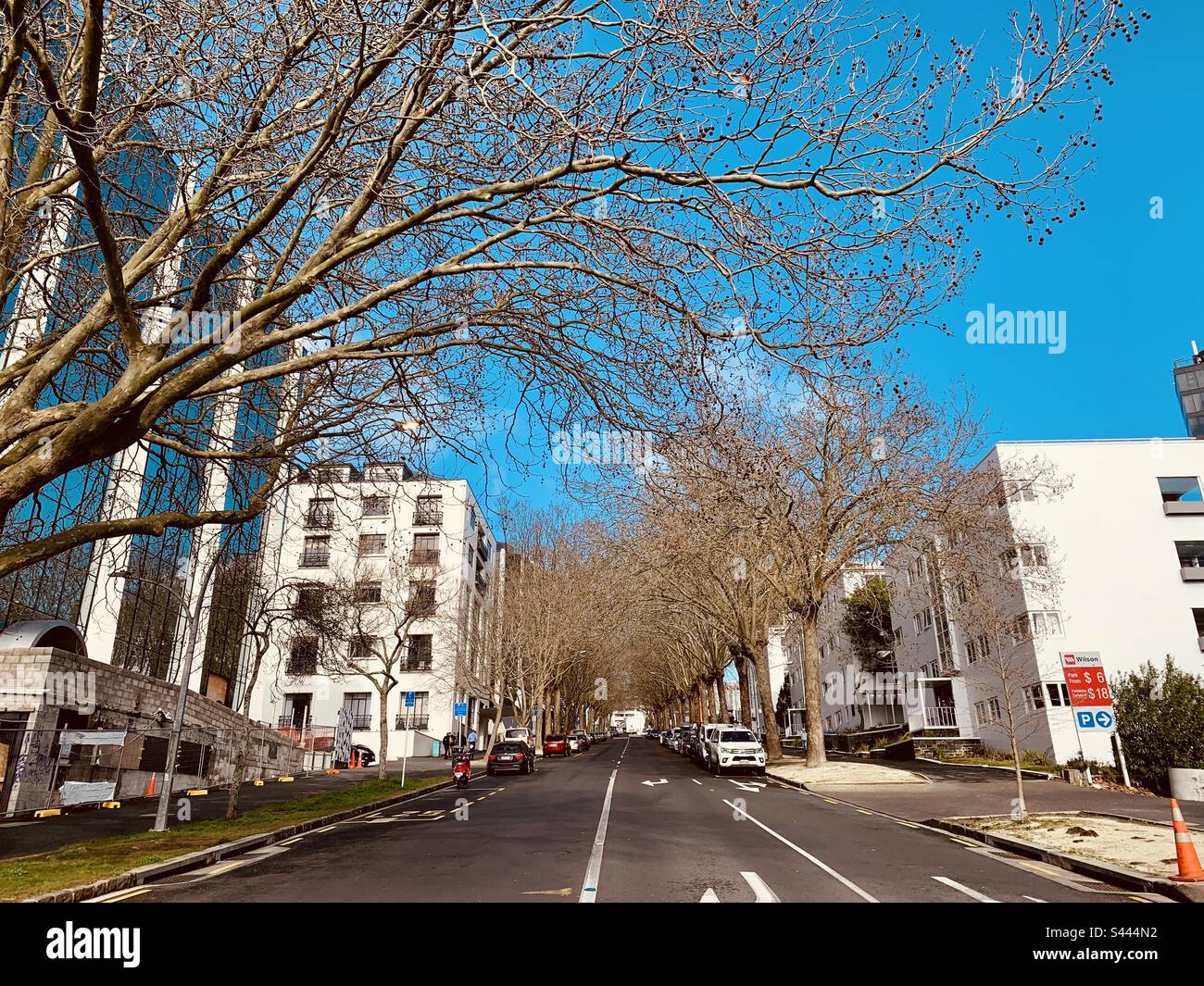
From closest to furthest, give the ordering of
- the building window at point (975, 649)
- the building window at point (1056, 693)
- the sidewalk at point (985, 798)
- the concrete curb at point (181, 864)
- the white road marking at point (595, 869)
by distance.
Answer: the white road marking at point (595, 869), the concrete curb at point (181, 864), the sidewalk at point (985, 798), the building window at point (1056, 693), the building window at point (975, 649)

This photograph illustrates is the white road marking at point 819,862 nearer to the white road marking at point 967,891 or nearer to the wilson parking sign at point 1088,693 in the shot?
the white road marking at point 967,891

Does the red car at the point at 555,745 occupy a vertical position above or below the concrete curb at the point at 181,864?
below

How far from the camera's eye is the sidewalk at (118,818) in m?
13.0

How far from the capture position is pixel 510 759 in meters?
34.2

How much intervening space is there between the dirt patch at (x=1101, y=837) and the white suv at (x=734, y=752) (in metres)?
17.4

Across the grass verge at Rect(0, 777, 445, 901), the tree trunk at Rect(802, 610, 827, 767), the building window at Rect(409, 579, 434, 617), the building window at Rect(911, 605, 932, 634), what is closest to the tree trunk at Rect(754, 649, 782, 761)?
the tree trunk at Rect(802, 610, 827, 767)

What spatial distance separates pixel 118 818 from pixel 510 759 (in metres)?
19.2

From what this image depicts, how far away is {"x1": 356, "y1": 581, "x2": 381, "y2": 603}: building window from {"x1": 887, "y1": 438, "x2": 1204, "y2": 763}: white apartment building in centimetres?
2121

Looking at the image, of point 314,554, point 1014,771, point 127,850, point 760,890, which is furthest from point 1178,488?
point 314,554

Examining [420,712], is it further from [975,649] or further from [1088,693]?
[1088,693]

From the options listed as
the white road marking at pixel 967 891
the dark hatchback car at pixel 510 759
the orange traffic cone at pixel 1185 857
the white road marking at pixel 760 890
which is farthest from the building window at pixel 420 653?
the orange traffic cone at pixel 1185 857

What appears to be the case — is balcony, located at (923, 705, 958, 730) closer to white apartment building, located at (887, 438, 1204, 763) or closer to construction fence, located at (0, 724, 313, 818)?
white apartment building, located at (887, 438, 1204, 763)
